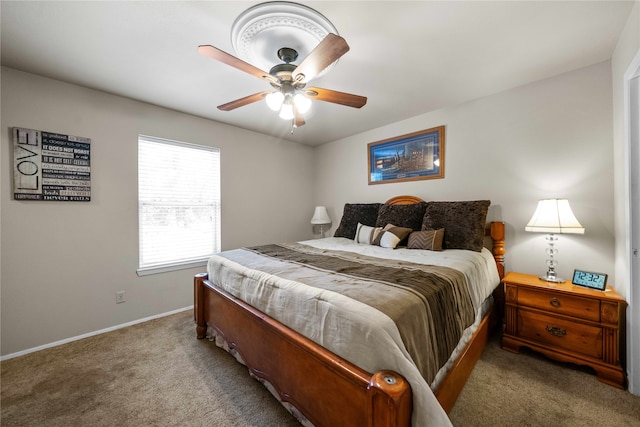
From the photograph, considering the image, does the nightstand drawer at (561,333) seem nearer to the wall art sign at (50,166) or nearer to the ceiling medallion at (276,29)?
the ceiling medallion at (276,29)

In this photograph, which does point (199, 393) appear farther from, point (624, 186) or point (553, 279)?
point (624, 186)

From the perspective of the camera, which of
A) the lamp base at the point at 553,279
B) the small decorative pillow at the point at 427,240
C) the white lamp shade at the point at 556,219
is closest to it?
the white lamp shade at the point at 556,219

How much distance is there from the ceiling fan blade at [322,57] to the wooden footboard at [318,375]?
1.52 meters

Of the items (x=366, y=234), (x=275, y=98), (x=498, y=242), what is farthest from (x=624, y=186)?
(x=275, y=98)

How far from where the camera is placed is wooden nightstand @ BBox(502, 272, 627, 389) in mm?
1671

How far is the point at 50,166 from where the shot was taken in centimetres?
223

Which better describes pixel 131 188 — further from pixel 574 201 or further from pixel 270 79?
pixel 574 201

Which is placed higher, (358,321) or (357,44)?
(357,44)

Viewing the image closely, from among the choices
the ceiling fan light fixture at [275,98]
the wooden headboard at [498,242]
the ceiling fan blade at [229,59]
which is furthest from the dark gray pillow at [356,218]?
the ceiling fan blade at [229,59]

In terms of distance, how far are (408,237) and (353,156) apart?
1840mm

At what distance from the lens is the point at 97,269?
2.47 meters

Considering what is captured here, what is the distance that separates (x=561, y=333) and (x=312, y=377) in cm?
199

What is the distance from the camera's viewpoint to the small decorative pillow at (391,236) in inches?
104

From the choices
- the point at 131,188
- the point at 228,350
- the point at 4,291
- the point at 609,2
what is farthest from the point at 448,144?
the point at 4,291
